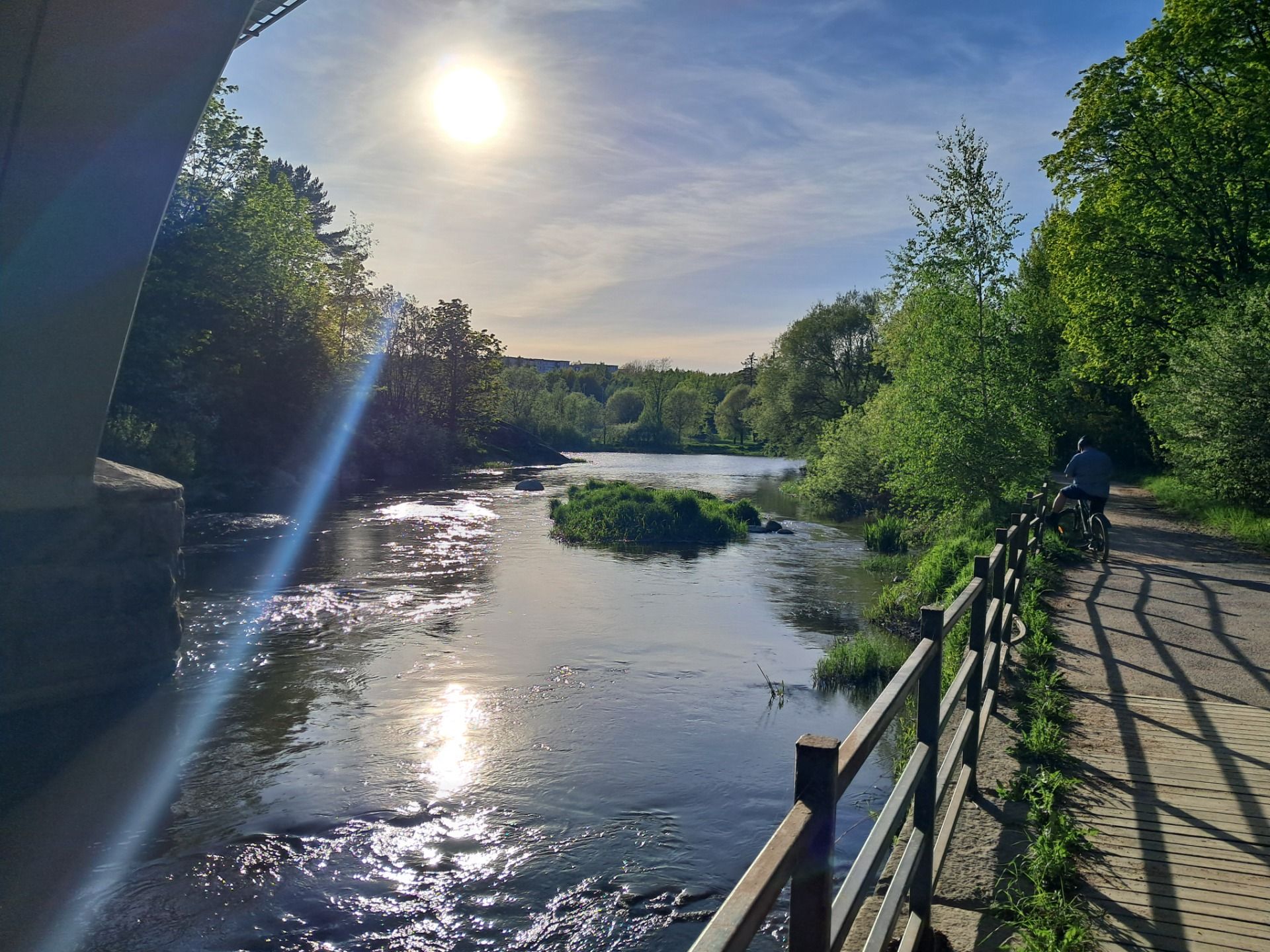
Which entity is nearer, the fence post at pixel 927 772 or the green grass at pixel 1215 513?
the fence post at pixel 927 772

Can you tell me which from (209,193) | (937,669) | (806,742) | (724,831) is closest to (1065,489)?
(724,831)

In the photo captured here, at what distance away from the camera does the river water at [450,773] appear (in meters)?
5.52

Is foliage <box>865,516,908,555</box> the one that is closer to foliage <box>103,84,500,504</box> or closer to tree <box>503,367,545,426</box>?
foliage <box>103,84,500,504</box>

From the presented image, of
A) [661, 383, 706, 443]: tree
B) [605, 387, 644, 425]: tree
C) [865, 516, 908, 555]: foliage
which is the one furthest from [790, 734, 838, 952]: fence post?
[605, 387, 644, 425]: tree

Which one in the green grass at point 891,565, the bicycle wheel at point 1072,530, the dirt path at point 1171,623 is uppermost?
the bicycle wheel at point 1072,530

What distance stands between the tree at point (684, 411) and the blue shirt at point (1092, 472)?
87.4 m

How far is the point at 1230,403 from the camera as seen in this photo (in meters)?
15.5

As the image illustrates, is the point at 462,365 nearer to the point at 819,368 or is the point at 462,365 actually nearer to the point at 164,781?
the point at 819,368

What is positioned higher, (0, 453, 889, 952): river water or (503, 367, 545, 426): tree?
(503, 367, 545, 426): tree

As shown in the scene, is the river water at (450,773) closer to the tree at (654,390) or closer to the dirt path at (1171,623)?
the dirt path at (1171,623)

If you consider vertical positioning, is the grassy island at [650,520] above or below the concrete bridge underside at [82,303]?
below

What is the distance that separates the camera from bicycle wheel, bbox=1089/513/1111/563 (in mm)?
12531

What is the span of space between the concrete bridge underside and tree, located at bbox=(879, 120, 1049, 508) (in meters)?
12.4

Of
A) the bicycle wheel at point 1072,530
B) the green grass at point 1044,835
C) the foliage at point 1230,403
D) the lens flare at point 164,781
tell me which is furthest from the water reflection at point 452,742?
the foliage at point 1230,403
